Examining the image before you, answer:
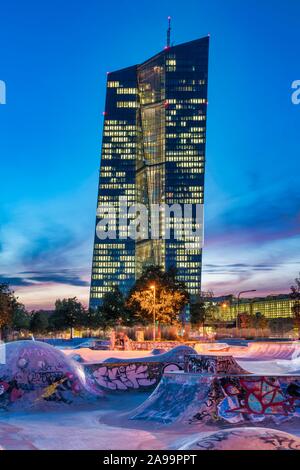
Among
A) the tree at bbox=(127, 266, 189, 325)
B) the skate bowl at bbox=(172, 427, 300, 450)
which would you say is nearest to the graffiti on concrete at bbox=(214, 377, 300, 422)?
the skate bowl at bbox=(172, 427, 300, 450)

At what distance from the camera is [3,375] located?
19.6 meters

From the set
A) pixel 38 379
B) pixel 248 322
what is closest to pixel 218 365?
pixel 38 379

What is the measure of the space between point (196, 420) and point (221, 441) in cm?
835

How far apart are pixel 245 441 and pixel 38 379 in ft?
45.2

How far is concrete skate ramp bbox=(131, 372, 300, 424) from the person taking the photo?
595 inches

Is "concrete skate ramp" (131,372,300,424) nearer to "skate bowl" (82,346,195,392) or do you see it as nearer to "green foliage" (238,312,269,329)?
"skate bowl" (82,346,195,392)

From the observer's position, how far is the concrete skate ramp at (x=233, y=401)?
15.1 m

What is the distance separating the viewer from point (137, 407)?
18.0m

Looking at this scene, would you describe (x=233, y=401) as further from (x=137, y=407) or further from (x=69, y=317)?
(x=69, y=317)

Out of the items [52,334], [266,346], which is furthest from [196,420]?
[52,334]

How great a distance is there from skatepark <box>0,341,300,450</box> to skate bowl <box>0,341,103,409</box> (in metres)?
0.03

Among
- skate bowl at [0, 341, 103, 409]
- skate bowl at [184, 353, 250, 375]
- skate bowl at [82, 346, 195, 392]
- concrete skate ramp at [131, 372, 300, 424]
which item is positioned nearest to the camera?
concrete skate ramp at [131, 372, 300, 424]
